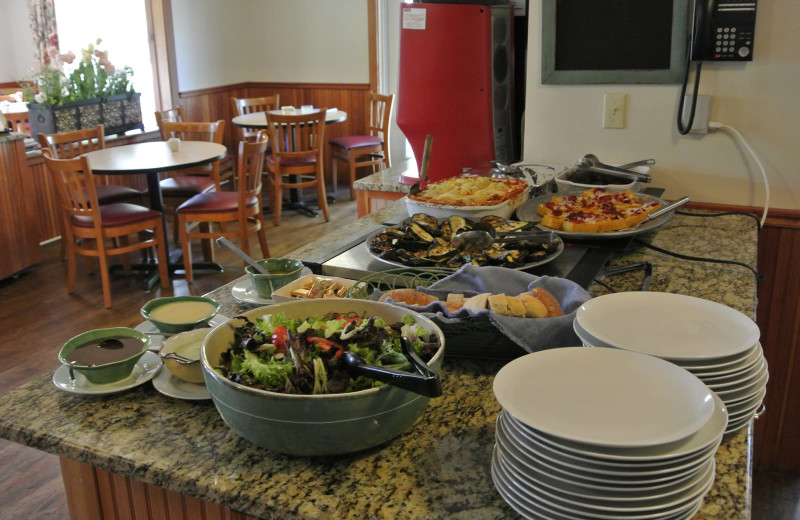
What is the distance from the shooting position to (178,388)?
112 centimetres

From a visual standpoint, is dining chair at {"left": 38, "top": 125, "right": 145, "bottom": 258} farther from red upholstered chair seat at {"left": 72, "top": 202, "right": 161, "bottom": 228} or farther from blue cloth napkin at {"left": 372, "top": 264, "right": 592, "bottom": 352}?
blue cloth napkin at {"left": 372, "top": 264, "right": 592, "bottom": 352}

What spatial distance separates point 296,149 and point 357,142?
2.81 feet

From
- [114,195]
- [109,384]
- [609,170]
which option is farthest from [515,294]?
[114,195]

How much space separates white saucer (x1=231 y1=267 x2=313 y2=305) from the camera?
1.42 m

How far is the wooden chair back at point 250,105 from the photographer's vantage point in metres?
5.75

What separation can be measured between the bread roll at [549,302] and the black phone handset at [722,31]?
3.85 feet

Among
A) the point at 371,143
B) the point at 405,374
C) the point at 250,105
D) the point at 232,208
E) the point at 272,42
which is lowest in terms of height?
the point at 232,208

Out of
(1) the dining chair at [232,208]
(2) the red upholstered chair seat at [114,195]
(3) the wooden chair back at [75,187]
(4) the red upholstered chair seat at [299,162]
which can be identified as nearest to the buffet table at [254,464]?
(3) the wooden chair back at [75,187]

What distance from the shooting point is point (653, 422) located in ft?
2.81

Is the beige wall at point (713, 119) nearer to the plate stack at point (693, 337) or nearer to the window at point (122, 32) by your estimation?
the plate stack at point (693, 337)

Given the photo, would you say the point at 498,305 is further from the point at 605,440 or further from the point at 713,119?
the point at 713,119

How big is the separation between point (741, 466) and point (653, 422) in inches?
6.4

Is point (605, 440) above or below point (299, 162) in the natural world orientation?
above

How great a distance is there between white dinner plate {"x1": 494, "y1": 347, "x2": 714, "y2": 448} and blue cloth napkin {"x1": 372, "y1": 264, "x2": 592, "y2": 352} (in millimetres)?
138
